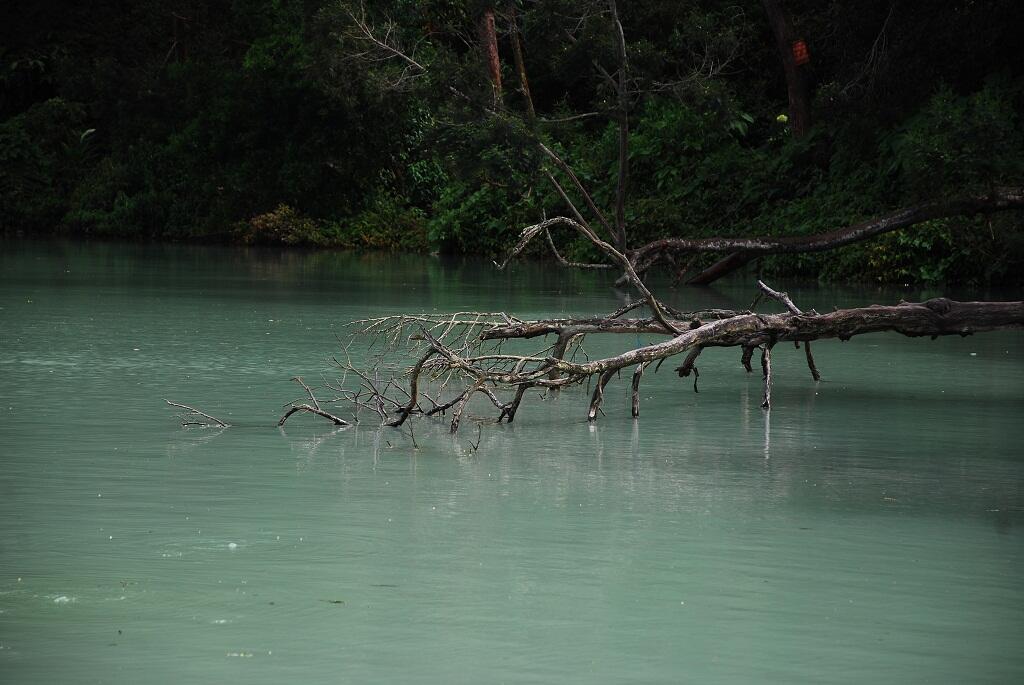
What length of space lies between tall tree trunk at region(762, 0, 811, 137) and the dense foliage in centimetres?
60

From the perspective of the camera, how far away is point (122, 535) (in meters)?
7.45

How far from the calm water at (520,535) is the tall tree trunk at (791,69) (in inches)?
801

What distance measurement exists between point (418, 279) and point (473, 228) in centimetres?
1105

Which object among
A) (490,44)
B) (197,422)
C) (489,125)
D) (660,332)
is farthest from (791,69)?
(197,422)

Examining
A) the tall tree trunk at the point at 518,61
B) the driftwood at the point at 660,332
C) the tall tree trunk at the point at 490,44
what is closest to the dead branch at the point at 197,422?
the driftwood at the point at 660,332

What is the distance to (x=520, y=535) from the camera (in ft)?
25.0

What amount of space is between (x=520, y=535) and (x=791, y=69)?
27.6 m

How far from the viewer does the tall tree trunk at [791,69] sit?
33812 millimetres

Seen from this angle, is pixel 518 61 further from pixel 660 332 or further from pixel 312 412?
pixel 312 412

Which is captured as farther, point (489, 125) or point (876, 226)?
point (489, 125)

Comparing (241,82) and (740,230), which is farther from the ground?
(241,82)

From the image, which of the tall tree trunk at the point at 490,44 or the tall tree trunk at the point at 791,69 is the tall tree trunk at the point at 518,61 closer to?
the tall tree trunk at the point at 490,44

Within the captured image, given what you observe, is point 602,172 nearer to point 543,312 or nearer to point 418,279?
point 418,279

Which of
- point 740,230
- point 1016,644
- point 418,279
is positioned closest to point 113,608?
point 1016,644
